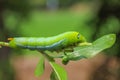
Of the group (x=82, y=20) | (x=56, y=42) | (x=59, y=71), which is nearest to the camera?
(x=56, y=42)

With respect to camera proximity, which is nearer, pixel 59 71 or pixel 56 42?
pixel 56 42

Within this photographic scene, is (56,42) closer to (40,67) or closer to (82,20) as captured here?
(40,67)

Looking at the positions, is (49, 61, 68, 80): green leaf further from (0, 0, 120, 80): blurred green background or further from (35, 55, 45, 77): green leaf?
(0, 0, 120, 80): blurred green background

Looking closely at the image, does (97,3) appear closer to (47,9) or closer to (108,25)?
(108,25)

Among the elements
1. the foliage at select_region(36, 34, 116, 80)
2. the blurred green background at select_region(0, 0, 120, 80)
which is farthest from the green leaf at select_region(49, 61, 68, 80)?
the blurred green background at select_region(0, 0, 120, 80)

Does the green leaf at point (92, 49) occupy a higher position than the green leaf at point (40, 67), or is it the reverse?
the green leaf at point (92, 49)

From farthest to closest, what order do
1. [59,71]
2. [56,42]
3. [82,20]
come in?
1. [82,20]
2. [59,71]
3. [56,42]

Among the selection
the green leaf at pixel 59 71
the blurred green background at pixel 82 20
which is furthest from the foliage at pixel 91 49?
the blurred green background at pixel 82 20

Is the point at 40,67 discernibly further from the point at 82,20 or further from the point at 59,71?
the point at 82,20

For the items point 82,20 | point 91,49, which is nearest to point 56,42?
point 91,49

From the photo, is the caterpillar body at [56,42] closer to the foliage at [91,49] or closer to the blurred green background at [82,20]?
the foliage at [91,49]
